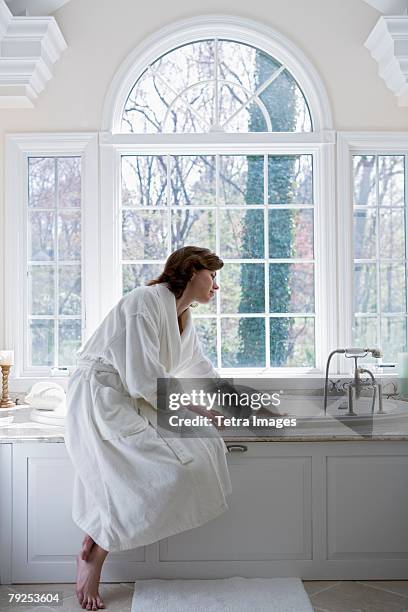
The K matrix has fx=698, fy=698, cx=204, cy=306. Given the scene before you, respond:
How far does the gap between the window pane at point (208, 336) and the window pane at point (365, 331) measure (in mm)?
825

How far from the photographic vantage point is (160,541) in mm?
3084

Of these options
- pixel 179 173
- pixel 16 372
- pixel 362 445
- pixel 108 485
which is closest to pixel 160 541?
pixel 108 485

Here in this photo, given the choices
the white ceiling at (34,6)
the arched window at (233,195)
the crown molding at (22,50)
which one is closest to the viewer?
the crown molding at (22,50)

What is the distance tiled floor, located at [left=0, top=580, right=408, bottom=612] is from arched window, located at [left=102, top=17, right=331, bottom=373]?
4.43 ft

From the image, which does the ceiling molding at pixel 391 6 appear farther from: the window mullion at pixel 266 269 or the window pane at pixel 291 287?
the window pane at pixel 291 287

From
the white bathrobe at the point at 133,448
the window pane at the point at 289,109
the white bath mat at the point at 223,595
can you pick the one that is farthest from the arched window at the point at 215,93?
the white bath mat at the point at 223,595

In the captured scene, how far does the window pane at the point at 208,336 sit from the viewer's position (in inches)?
161

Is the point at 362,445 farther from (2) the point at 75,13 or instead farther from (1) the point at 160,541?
(2) the point at 75,13

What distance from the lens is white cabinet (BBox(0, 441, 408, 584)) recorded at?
308 centimetres

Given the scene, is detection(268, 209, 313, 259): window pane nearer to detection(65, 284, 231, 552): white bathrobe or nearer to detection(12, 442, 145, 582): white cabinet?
detection(65, 284, 231, 552): white bathrobe

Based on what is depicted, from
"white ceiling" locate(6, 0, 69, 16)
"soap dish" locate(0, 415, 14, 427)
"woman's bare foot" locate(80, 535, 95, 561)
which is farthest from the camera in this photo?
"white ceiling" locate(6, 0, 69, 16)

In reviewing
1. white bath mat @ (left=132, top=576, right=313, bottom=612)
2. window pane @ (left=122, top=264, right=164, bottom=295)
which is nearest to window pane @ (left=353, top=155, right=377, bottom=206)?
window pane @ (left=122, top=264, right=164, bottom=295)

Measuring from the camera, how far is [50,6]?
3898mm

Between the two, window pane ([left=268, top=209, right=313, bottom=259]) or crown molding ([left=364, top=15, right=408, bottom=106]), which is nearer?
crown molding ([left=364, top=15, right=408, bottom=106])
